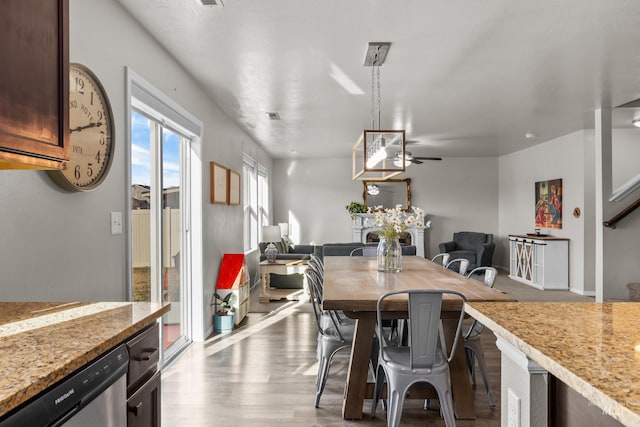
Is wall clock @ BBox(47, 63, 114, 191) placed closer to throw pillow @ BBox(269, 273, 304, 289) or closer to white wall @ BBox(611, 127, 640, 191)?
throw pillow @ BBox(269, 273, 304, 289)

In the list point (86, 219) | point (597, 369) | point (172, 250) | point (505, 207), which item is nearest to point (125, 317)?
point (86, 219)

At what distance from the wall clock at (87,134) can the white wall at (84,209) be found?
0.07 meters

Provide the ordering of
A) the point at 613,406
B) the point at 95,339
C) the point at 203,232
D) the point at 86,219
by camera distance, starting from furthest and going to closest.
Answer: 1. the point at 203,232
2. the point at 86,219
3. the point at 95,339
4. the point at 613,406

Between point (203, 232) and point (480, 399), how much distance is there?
283 cm

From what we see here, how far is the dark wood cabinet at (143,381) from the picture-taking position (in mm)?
1490

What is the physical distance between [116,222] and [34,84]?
1257 millimetres

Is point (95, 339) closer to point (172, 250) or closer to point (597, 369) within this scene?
point (597, 369)

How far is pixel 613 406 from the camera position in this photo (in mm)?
715

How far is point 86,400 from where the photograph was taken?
1160 mm

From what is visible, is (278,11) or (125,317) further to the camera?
(278,11)

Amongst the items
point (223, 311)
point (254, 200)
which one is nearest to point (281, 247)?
point (254, 200)

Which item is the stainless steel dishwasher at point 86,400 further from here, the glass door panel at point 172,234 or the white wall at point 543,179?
the white wall at point 543,179

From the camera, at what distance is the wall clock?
2041 mm

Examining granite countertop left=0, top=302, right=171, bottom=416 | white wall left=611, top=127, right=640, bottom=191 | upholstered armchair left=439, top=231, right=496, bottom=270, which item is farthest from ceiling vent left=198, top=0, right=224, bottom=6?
upholstered armchair left=439, top=231, right=496, bottom=270
